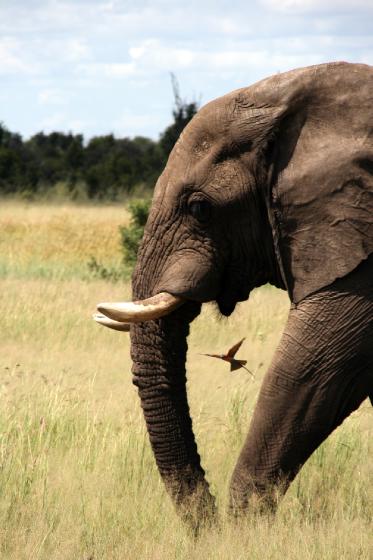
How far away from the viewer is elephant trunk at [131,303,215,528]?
5254 mm

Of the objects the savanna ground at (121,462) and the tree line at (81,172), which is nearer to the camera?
the savanna ground at (121,462)

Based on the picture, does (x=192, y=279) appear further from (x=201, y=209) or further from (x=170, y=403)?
(x=170, y=403)

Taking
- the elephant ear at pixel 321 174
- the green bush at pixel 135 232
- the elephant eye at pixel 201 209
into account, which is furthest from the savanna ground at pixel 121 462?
the green bush at pixel 135 232

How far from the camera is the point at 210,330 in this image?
10.9 meters

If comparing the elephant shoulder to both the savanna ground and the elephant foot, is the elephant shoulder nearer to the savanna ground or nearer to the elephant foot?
the elephant foot

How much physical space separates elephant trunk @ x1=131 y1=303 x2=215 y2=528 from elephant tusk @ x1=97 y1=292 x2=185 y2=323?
0.18m

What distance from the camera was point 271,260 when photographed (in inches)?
201

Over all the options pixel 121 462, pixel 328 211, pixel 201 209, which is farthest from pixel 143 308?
pixel 121 462

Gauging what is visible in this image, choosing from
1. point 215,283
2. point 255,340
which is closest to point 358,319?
point 215,283

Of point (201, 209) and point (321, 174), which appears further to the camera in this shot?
point (201, 209)

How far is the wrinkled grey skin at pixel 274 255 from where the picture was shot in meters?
4.74

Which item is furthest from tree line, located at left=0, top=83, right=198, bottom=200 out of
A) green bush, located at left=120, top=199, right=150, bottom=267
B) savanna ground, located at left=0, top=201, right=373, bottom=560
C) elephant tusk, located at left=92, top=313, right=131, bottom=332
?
elephant tusk, located at left=92, top=313, right=131, bottom=332

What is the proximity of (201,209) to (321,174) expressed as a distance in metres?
0.60

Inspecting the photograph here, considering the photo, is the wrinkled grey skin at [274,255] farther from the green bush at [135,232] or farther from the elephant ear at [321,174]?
the green bush at [135,232]
